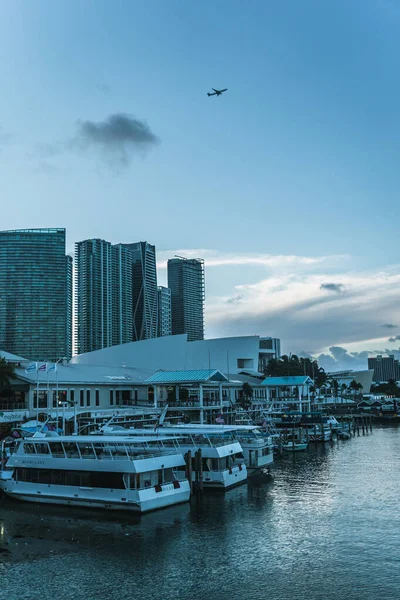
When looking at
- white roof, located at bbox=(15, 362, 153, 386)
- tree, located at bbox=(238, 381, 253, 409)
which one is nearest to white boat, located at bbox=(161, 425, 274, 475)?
white roof, located at bbox=(15, 362, 153, 386)

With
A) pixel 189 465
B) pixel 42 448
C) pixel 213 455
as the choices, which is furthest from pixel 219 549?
pixel 42 448

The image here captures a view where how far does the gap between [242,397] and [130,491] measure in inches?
2753

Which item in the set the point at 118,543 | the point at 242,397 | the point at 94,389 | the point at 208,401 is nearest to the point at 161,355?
the point at 242,397

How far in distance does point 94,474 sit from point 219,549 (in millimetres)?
12277

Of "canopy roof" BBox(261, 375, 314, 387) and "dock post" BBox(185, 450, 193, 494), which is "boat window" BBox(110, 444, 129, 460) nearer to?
"dock post" BBox(185, 450, 193, 494)

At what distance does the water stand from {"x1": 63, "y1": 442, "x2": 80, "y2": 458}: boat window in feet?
12.3

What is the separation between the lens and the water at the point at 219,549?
A: 24.8 m

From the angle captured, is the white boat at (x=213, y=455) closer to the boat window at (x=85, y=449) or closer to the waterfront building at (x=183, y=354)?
the boat window at (x=85, y=449)

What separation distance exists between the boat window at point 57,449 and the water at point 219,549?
372 cm

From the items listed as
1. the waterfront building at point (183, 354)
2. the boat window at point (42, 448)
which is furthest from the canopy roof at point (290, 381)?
the boat window at point (42, 448)

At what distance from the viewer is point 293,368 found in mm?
168500

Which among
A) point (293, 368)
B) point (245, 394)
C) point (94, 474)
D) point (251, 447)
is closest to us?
point (94, 474)

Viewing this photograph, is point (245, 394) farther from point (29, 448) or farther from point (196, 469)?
point (29, 448)

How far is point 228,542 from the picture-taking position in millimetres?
31641
